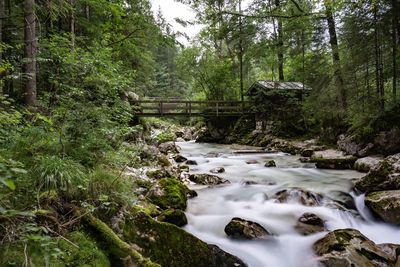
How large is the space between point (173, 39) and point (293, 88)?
10774mm

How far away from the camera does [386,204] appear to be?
535cm

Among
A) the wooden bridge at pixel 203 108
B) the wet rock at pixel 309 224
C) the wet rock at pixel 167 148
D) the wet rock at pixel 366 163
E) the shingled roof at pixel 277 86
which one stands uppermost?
the shingled roof at pixel 277 86

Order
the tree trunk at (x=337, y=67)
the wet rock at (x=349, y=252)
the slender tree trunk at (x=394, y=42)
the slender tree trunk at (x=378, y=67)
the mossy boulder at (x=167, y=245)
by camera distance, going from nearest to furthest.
A: 1. the mossy boulder at (x=167, y=245)
2. the wet rock at (x=349, y=252)
3. the slender tree trunk at (x=394, y=42)
4. the slender tree trunk at (x=378, y=67)
5. the tree trunk at (x=337, y=67)

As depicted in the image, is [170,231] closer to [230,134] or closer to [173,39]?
[173,39]

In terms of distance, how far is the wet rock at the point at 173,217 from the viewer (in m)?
4.77

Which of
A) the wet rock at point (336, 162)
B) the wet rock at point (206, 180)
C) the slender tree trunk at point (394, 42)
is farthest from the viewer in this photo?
the wet rock at point (336, 162)

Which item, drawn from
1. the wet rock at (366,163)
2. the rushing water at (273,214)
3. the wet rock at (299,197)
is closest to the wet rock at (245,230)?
the rushing water at (273,214)

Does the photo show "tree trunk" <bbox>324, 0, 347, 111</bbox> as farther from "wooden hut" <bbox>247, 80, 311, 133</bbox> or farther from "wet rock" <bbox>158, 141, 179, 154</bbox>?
"wet rock" <bbox>158, 141, 179, 154</bbox>

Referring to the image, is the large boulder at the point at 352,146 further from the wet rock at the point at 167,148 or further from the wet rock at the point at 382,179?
the wet rock at the point at 167,148

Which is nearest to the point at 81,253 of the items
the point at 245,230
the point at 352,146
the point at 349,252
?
the point at 245,230

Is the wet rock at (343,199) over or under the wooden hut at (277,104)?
under

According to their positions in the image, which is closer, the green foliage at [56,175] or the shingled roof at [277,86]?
the green foliage at [56,175]

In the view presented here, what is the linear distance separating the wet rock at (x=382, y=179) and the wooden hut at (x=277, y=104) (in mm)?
10189

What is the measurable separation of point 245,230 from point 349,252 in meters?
1.61
